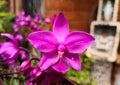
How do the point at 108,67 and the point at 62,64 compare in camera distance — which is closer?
the point at 62,64

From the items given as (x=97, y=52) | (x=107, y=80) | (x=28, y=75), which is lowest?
(x=107, y=80)

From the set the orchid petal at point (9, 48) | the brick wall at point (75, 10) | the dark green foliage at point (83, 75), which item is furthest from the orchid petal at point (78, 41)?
the brick wall at point (75, 10)

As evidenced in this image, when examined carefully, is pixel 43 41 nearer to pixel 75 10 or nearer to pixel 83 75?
pixel 83 75

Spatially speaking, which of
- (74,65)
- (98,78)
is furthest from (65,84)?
(98,78)

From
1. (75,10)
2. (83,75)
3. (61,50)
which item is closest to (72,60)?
(61,50)

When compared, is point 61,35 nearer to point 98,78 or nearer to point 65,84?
point 65,84

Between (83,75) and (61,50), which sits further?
(83,75)
